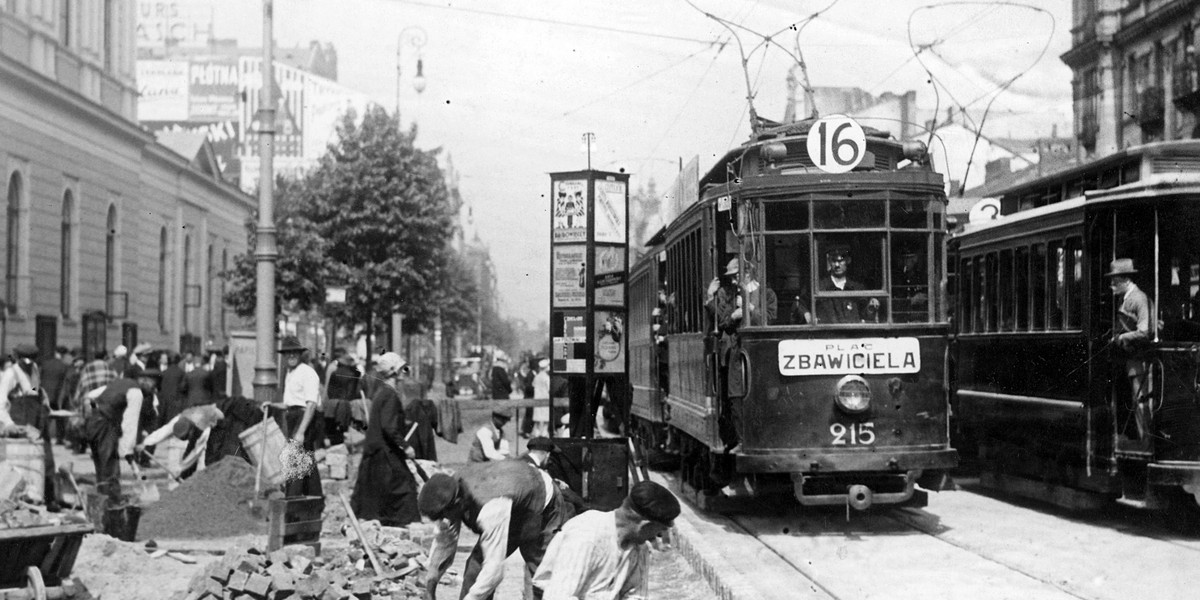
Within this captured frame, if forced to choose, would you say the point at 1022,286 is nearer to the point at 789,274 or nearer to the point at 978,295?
the point at 978,295

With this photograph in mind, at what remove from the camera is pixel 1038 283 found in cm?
1318

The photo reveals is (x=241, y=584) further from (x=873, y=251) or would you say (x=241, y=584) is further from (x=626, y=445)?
(x=873, y=251)

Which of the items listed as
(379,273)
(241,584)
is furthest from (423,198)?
(241,584)

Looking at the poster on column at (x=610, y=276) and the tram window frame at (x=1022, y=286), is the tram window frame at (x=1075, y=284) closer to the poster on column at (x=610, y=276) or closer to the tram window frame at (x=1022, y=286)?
the tram window frame at (x=1022, y=286)

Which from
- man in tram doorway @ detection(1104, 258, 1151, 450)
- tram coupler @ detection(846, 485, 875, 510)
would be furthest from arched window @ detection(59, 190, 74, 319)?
man in tram doorway @ detection(1104, 258, 1151, 450)

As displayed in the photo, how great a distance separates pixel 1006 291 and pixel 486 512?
908 cm

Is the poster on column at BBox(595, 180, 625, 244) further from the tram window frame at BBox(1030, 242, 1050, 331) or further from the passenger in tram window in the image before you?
the tram window frame at BBox(1030, 242, 1050, 331)

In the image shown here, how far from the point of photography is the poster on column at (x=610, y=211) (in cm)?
1239

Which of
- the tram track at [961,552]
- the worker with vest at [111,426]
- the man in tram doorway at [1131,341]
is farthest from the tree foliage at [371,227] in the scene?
the man in tram doorway at [1131,341]

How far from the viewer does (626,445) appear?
12.3 metres

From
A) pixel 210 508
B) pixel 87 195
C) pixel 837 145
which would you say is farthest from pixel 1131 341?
pixel 87 195

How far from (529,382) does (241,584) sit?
23453 mm

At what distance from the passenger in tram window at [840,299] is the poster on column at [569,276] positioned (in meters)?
2.10

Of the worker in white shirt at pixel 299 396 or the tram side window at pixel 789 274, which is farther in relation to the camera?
the worker in white shirt at pixel 299 396
